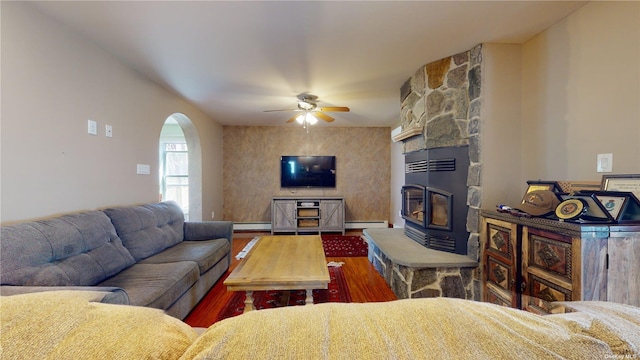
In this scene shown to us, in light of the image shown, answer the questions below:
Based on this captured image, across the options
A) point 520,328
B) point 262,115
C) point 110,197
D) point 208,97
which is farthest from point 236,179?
point 520,328

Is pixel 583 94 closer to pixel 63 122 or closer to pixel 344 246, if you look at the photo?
pixel 344 246

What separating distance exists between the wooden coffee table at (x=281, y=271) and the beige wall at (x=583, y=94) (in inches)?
81.3

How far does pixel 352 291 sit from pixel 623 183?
219 centimetres

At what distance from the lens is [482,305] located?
1.61 feet

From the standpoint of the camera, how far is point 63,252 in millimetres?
1560

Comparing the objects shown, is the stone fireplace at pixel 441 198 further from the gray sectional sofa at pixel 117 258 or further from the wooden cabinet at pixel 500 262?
the gray sectional sofa at pixel 117 258

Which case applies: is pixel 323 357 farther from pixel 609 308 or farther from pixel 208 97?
pixel 208 97

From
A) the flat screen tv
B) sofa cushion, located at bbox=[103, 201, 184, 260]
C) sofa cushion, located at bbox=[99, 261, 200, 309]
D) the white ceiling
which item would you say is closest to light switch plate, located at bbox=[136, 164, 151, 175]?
sofa cushion, located at bbox=[103, 201, 184, 260]

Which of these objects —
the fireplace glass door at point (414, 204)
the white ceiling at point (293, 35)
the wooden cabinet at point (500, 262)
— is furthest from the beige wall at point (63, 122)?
the wooden cabinet at point (500, 262)

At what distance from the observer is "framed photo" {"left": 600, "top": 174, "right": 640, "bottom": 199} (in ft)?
4.55

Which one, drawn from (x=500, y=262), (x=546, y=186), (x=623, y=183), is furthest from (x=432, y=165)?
(x=623, y=183)

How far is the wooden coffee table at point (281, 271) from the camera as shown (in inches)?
67.1

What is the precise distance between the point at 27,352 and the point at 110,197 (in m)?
2.55

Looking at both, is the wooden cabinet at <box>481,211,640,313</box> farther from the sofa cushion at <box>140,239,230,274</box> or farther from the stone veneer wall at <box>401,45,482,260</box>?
the sofa cushion at <box>140,239,230,274</box>
